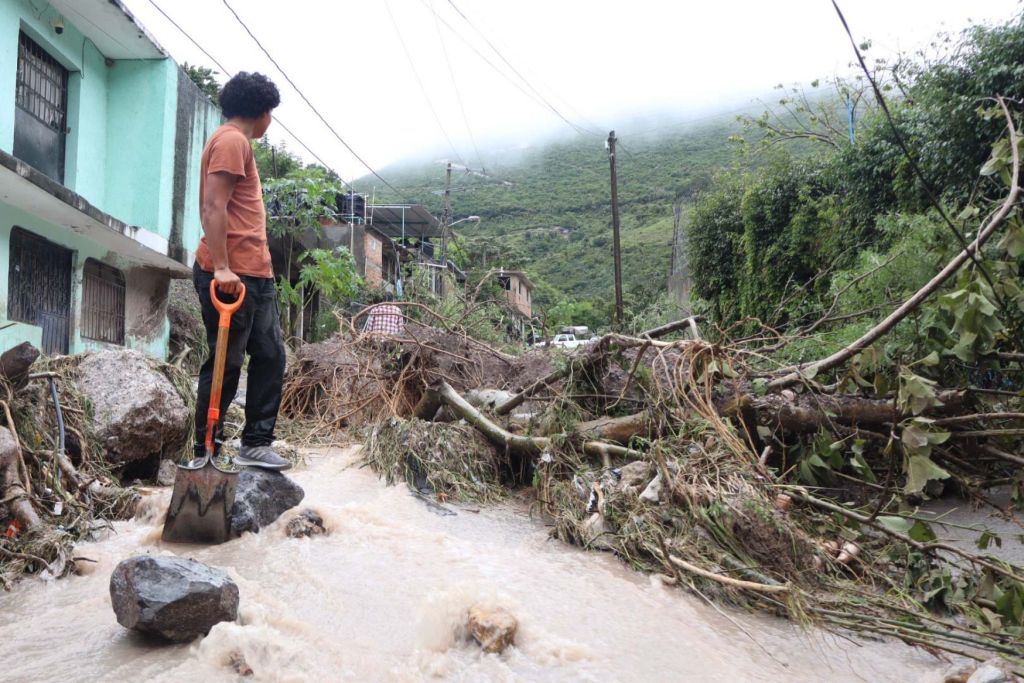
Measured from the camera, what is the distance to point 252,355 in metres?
3.54

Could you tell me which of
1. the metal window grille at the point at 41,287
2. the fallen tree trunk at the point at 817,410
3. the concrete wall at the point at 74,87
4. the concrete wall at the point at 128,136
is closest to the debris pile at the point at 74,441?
the fallen tree trunk at the point at 817,410

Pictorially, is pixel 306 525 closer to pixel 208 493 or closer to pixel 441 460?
pixel 208 493

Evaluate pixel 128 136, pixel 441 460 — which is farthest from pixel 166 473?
pixel 128 136

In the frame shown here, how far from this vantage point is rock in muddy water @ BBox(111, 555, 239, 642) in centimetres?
218

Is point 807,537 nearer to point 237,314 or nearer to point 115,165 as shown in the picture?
point 237,314

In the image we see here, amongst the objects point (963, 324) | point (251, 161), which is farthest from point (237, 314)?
point (963, 324)

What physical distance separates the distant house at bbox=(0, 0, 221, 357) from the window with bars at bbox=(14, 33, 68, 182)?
0.5 inches

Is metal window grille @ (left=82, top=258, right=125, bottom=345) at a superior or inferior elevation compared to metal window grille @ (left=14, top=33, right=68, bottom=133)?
inferior

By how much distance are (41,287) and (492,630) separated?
8.36 meters

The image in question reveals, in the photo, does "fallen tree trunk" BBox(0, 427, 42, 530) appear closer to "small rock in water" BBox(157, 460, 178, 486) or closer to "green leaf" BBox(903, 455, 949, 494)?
"small rock in water" BBox(157, 460, 178, 486)

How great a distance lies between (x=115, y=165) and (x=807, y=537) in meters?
10.1

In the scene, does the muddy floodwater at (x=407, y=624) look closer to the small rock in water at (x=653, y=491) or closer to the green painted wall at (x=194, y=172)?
the small rock in water at (x=653, y=491)

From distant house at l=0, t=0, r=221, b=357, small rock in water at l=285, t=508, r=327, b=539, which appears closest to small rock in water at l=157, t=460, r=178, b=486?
small rock in water at l=285, t=508, r=327, b=539

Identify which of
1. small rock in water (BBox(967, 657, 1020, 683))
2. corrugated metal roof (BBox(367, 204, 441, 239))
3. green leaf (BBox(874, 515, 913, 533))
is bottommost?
small rock in water (BBox(967, 657, 1020, 683))
